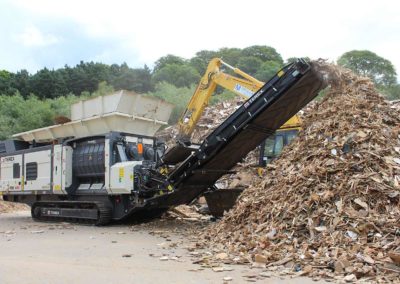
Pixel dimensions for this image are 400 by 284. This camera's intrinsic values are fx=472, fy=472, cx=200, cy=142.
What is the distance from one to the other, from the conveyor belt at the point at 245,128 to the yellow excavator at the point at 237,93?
6.05 feet

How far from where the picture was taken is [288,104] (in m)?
9.92

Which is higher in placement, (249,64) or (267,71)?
(249,64)

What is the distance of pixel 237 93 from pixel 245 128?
2.94m

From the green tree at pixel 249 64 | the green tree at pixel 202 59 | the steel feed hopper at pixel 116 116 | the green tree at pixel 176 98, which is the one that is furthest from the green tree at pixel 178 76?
the steel feed hopper at pixel 116 116

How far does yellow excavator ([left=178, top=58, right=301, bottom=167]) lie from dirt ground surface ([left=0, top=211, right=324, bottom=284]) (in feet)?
10.6

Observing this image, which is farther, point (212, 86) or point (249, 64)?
point (249, 64)

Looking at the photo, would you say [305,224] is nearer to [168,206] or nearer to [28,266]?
[28,266]

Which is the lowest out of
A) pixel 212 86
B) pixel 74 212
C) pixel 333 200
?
pixel 74 212

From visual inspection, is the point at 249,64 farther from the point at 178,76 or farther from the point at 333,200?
the point at 333,200

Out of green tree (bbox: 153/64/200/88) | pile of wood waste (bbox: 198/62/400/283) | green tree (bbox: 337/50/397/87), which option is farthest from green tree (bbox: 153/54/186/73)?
pile of wood waste (bbox: 198/62/400/283)

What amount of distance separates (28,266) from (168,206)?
5841 mm

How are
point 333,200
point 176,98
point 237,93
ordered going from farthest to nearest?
point 176,98
point 237,93
point 333,200

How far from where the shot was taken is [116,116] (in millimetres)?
12125

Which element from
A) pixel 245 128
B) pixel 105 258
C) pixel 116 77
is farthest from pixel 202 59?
pixel 105 258
